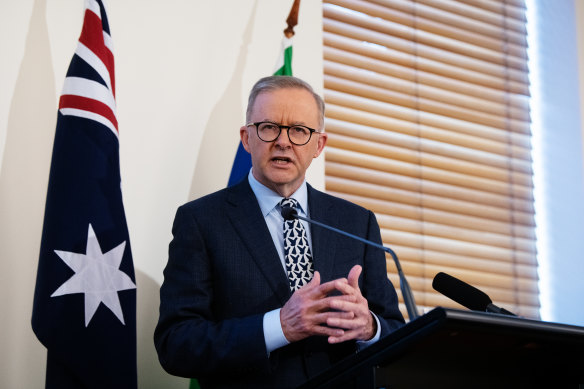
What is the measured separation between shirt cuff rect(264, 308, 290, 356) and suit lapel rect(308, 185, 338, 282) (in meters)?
0.30

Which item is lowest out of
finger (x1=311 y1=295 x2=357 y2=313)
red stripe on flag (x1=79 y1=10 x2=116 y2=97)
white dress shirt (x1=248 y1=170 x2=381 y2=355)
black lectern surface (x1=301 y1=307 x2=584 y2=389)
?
black lectern surface (x1=301 y1=307 x2=584 y2=389)

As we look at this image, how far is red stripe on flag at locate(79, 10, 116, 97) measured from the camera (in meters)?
2.23

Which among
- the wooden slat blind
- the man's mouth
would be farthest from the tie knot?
the wooden slat blind

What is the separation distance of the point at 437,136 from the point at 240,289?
1.79 m

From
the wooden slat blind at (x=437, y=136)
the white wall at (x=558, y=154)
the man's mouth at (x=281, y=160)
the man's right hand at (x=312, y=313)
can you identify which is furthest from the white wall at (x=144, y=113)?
the white wall at (x=558, y=154)

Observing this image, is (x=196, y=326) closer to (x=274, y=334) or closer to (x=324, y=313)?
(x=274, y=334)

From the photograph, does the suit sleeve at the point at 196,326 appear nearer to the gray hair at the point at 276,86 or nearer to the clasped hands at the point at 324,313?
the clasped hands at the point at 324,313

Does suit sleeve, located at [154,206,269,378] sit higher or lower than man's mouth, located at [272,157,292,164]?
lower

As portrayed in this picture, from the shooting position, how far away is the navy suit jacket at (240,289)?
164 cm

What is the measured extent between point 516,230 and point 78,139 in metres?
2.26

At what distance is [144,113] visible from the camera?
255cm

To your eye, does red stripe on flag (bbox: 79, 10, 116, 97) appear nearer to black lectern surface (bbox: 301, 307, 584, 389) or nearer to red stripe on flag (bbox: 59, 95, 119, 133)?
red stripe on flag (bbox: 59, 95, 119, 133)

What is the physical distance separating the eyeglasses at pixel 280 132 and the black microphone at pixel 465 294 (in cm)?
66

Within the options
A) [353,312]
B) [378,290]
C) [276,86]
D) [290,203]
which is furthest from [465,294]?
[276,86]
